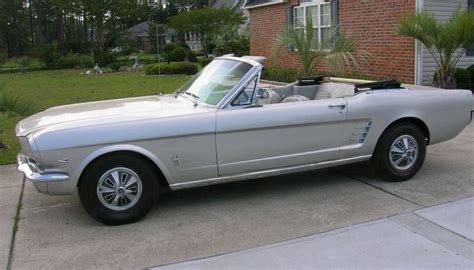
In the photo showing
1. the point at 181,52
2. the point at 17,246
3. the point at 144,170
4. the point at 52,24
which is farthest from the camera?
the point at 52,24

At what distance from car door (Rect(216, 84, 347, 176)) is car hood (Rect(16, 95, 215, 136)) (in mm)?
350

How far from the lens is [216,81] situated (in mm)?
5398

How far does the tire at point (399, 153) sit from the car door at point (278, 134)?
506 millimetres

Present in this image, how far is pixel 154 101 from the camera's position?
224 inches

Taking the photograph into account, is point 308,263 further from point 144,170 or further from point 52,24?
point 52,24

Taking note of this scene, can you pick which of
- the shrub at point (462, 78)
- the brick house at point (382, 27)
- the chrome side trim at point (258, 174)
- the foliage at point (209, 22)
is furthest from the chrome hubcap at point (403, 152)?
the foliage at point (209, 22)

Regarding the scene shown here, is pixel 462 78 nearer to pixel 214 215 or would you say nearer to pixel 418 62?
pixel 418 62

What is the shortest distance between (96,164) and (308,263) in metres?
1.99

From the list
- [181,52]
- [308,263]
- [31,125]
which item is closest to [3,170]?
[31,125]

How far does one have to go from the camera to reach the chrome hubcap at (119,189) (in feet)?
14.8

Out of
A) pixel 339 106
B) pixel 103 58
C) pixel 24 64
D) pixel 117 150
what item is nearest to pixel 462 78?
pixel 339 106

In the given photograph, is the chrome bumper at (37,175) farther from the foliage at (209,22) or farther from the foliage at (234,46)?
the foliage at (209,22)

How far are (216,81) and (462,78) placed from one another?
751 cm

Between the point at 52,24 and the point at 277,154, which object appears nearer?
the point at 277,154
